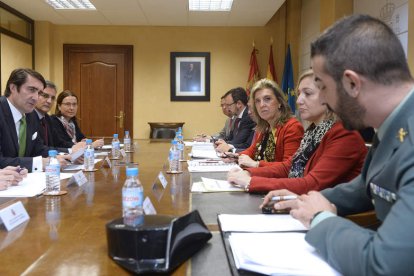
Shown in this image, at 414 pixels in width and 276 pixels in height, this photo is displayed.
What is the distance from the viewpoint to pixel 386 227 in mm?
799

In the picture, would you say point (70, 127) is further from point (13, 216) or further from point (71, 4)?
point (13, 216)

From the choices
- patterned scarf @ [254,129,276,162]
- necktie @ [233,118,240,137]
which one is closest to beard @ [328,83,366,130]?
patterned scarf @ [254,129,276,162]

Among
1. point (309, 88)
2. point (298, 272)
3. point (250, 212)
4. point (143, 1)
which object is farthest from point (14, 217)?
point (143, 1)

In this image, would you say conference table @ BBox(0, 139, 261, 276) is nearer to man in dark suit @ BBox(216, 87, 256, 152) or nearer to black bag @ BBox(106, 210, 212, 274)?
black bag @ BBox(106, 210, 212, 274)

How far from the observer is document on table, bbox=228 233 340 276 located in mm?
846

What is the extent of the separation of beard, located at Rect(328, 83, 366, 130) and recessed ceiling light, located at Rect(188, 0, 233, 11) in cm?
504

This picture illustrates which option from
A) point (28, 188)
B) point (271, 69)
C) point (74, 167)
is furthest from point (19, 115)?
point (271, 69)

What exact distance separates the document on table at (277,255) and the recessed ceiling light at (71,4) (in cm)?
551

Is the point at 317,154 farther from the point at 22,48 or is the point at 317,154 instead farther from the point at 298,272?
the point at 22,48

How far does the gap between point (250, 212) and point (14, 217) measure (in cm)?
78

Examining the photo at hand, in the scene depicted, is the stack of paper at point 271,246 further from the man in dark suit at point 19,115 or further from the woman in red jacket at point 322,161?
the man in dark suit at point 19,115

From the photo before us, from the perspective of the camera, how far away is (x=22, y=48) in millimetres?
6480

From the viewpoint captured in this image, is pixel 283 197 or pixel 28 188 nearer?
pixel 283 197

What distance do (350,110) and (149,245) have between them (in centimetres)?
59
